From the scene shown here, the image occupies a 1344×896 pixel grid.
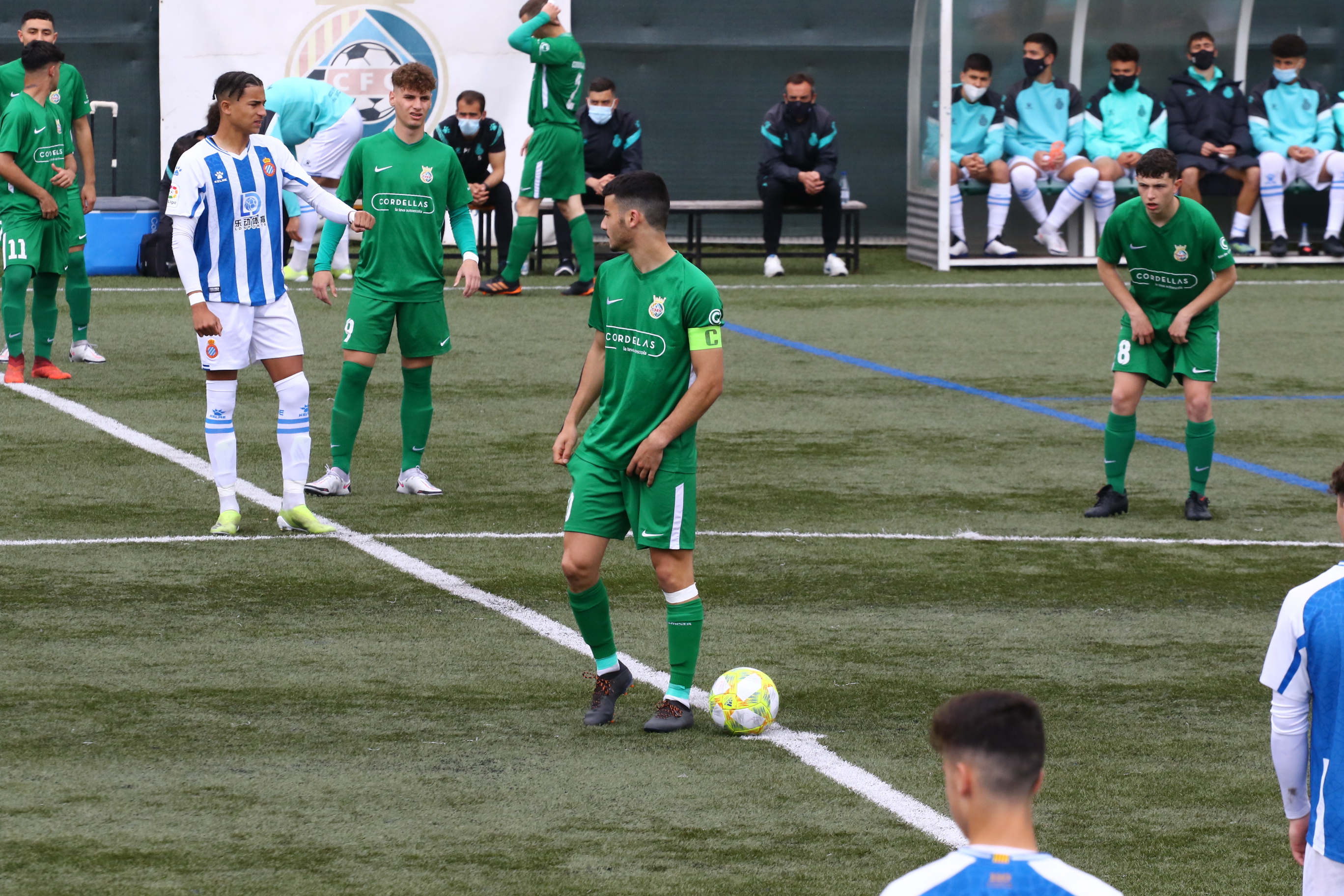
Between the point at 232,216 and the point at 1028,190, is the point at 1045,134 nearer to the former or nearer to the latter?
the point at 1028,190

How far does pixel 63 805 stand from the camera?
16.1 ft

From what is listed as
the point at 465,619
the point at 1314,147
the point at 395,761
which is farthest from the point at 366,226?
the point at 1314,147

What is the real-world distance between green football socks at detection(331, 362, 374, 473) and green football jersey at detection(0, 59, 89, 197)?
402cm

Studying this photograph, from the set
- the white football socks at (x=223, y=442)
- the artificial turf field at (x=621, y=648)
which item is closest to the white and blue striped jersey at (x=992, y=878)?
the artificial turf field at (x=621, y=648)

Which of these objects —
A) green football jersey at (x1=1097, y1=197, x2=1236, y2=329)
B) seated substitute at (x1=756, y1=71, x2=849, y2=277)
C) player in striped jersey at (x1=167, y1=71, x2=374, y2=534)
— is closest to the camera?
player in striped jersey at (x1=167, y1=71, x2=374, y2=534)

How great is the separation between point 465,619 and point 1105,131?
14.3 m

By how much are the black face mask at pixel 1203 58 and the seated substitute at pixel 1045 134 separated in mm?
1202

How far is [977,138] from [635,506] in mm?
14811

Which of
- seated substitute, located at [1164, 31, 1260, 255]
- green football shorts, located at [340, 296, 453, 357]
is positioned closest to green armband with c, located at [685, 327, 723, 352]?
green football shorts, located at [340, 296, 453, 357]

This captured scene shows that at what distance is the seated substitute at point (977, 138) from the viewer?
19.5m

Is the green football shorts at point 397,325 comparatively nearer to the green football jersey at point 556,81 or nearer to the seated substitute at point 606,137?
the green football jersey at point 556,81

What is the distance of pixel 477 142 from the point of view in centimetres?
1833

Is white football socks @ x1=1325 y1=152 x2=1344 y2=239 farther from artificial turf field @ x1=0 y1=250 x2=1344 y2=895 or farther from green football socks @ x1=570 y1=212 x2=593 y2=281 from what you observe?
green football socks @ x1=570 y1=212 x2=593 y2=281

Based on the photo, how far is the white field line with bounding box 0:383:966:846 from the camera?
4.95 meters
